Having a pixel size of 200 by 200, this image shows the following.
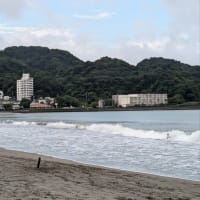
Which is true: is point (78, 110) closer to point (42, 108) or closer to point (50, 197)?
point (42, 108)

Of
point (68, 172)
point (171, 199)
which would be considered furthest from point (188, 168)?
point (171, 199)

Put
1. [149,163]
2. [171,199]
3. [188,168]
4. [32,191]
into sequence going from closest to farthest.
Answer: [32,191], [171,199], [188,168], [149,163]

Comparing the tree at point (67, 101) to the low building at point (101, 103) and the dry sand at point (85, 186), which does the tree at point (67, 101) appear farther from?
the dry sand at point (85, 186)

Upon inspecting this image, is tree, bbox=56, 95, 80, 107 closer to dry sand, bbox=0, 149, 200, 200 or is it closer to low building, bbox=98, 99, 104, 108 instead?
low building, bbox=98, 99, 104, 108

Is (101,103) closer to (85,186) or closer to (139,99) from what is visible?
(139,99)

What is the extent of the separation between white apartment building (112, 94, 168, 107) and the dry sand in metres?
168

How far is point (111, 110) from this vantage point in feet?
597

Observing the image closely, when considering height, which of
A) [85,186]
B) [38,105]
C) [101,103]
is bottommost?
[85,186]

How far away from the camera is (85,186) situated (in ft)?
28.0

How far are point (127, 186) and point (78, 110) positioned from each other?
162 m

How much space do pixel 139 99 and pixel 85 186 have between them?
178 metres

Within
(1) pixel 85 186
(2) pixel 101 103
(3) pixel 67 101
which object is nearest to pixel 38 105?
(3) pixel 67 101

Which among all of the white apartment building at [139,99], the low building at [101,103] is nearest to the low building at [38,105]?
the low building at [101,103]

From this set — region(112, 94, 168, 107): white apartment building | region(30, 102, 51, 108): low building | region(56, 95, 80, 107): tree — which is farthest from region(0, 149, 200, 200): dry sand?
region(30, 102, 51, 108): low building
